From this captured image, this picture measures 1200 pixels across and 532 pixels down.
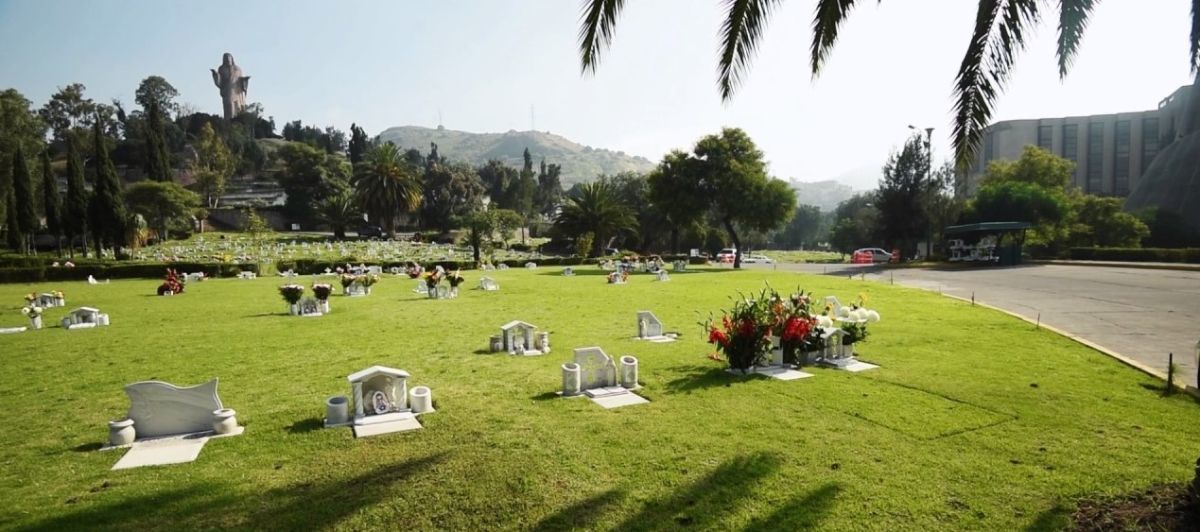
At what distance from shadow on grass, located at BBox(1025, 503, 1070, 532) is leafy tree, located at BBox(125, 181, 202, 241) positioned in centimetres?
7451

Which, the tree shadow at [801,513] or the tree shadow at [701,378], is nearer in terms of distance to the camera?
the tree shadow at [801,513]

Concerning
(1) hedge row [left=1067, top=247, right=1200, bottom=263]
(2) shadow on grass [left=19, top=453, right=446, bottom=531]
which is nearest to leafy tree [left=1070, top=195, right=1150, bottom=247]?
(1) hedge row [left=1067, top=247, right=1200, bottom=263]

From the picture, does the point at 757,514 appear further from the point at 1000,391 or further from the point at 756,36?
the point at 1000,391

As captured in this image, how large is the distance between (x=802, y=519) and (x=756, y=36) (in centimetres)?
441

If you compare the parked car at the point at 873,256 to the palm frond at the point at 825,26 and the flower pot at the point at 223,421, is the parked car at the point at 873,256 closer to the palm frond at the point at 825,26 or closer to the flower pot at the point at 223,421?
the palm frond at the point at 825,26

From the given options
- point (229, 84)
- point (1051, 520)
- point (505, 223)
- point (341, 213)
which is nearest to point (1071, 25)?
point (1051, 520)

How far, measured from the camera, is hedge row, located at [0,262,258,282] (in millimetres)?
31302

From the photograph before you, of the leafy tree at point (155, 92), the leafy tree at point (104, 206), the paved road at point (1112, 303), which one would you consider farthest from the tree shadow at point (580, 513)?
the leafy tree at point (155, 92)

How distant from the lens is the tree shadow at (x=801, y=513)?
4.28m

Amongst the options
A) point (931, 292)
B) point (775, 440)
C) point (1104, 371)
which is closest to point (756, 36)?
point (775, 440)

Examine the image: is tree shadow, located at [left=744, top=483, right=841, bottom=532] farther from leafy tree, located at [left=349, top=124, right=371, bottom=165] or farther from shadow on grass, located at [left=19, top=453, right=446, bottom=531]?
leafy tree, located at [left=349, top=124, right=371, bottom=165]

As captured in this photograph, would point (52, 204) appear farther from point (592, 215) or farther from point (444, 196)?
point (444, 196)

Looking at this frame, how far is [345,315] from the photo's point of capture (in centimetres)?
1697

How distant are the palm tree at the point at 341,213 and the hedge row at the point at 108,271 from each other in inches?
1647
